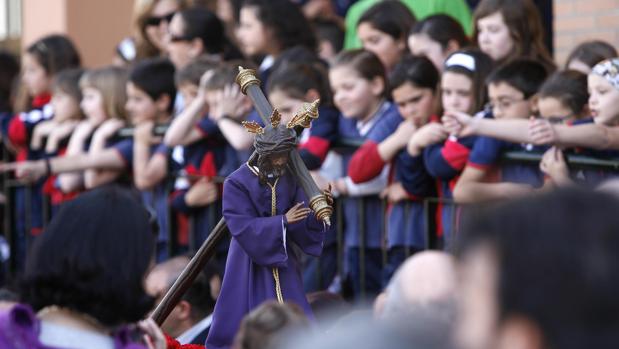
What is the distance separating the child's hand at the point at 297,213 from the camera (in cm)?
344

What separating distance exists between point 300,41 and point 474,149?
83.8 inches

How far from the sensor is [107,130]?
7309 millimetres

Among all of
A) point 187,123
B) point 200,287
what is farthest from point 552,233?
point 187,123

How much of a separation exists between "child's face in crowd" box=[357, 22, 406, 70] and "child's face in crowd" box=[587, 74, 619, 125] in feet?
6.26

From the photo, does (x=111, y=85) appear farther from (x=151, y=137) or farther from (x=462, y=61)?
(x=462, y=61)

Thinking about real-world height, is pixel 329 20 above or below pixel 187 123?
above

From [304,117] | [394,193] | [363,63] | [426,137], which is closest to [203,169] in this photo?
[363,63]

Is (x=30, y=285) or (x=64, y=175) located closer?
(x=30, y=285)

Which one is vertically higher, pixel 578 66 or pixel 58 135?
pixel 578 66

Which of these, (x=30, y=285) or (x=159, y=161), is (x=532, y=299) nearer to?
(x=30, y=285)

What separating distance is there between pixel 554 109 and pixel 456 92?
51cm

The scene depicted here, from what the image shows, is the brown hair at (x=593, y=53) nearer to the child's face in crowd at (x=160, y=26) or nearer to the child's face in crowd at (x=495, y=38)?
the child's face in crowd at (x=495, y=38)

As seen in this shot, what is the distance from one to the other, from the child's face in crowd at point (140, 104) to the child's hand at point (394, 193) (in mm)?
1990

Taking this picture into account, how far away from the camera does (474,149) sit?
16.8 feet
